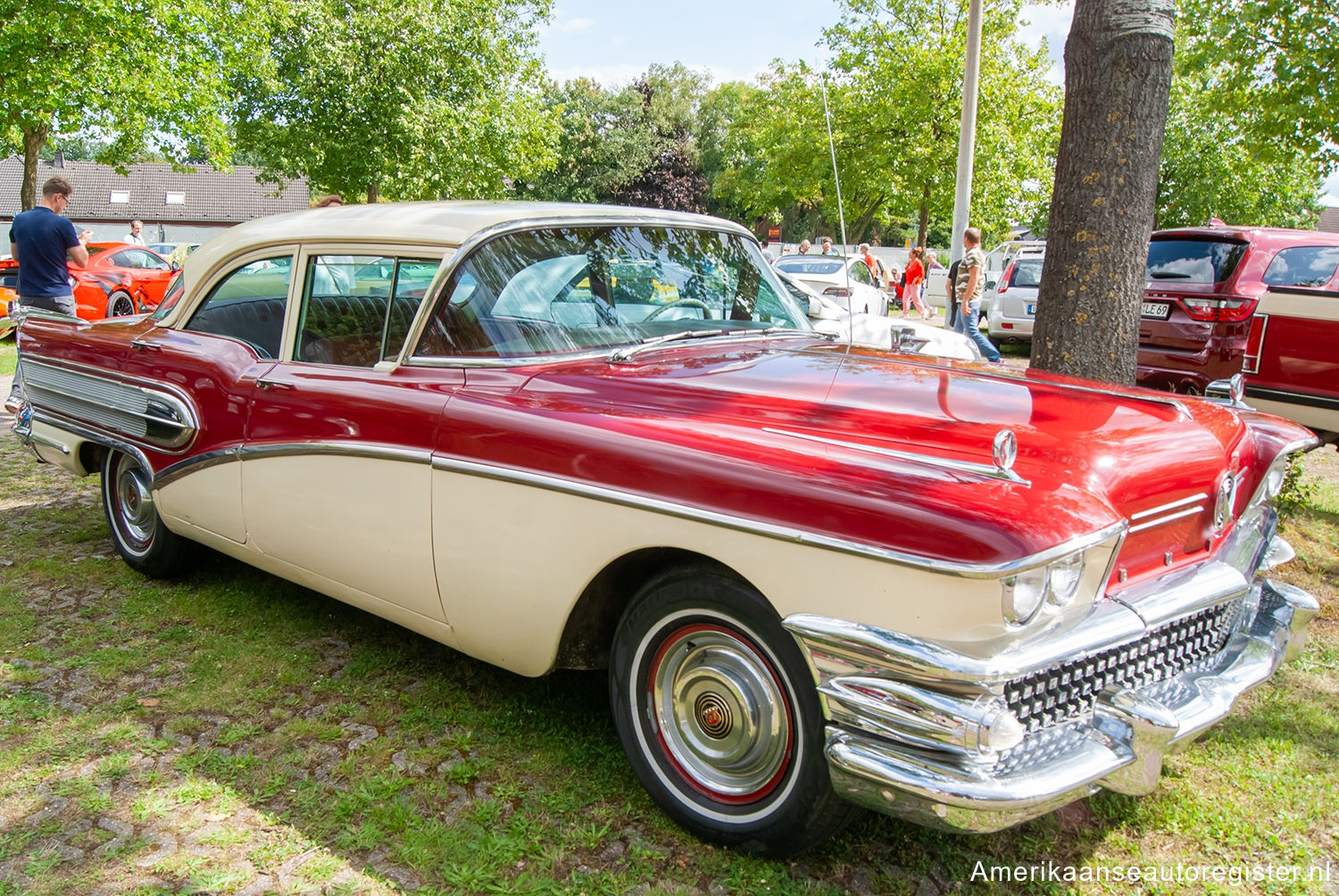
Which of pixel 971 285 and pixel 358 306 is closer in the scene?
pixel 358 306

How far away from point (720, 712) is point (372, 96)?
2355 cm

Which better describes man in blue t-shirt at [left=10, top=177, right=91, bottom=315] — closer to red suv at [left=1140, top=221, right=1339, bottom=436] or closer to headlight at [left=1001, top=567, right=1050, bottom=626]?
headlight at [left=1001, top=567, right=1050, bottom=626]

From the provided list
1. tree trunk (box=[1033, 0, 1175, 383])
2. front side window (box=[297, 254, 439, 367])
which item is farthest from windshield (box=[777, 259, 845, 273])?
front side window (box=[297, 254, 439, 367])

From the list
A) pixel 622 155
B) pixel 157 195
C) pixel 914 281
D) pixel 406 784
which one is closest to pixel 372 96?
pixel 914 281

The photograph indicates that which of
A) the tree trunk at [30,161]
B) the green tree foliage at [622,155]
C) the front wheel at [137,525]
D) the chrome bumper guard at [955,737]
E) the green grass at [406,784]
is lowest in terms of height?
the green grass at [406,784]

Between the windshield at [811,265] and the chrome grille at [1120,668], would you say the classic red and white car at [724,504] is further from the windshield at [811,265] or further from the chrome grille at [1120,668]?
the windshield at [811,265]

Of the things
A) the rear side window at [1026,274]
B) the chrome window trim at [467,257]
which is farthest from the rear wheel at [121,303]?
the chrome window trim at [467,257]

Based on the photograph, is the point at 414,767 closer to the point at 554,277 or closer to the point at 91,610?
the point at 554,277

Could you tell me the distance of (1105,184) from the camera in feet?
15.0

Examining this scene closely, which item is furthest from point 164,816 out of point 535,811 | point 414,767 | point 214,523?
point 214,523

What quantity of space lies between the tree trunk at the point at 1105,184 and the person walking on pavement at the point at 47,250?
23.6 feet

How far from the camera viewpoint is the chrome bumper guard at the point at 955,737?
2.01 metres

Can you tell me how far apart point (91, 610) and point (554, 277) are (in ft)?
8.63

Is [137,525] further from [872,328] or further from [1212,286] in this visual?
[1212,286]
